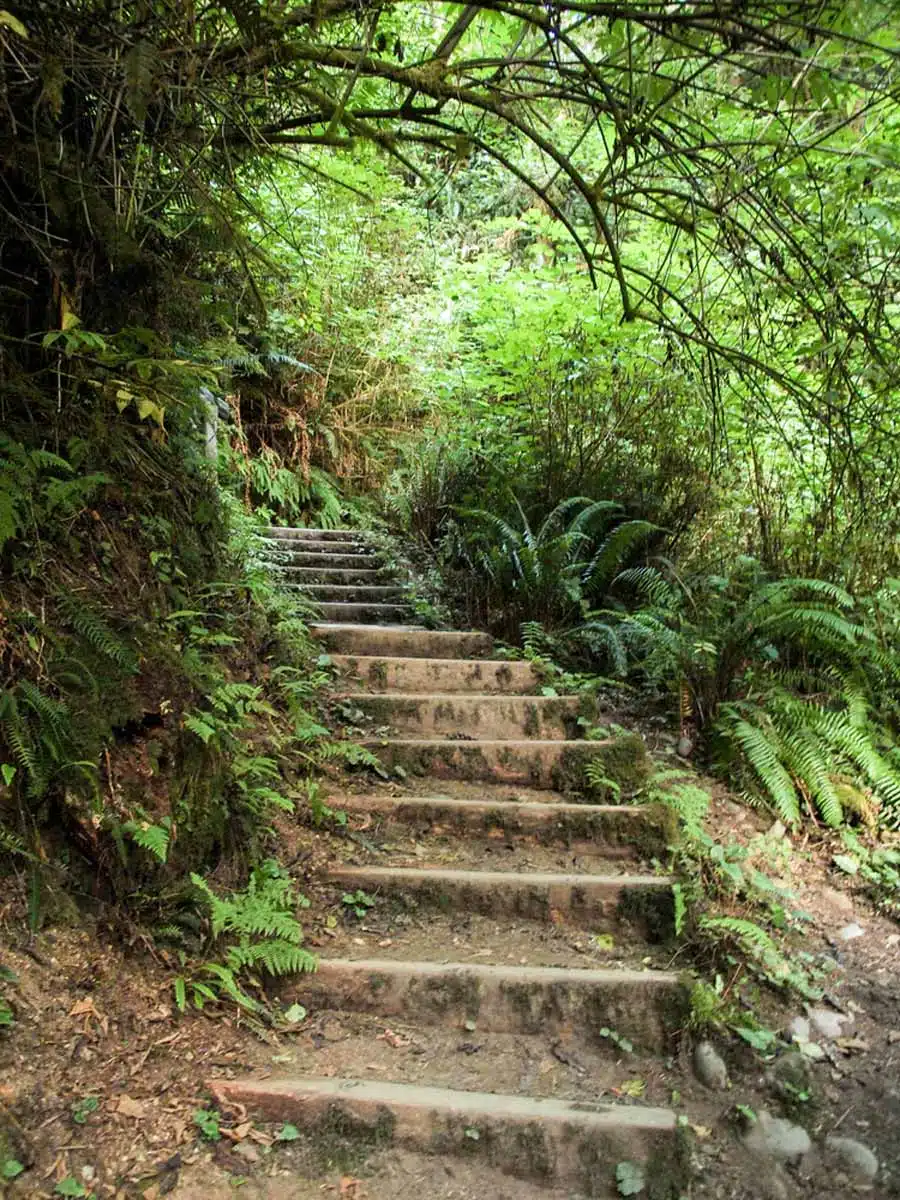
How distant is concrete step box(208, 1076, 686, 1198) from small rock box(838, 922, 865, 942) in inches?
61.1

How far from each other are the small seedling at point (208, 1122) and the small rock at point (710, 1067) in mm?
1637

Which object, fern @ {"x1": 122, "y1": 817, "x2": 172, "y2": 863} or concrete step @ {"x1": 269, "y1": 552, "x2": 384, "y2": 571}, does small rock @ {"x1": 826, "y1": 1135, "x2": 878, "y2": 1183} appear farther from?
concrete step @ {"x1": 269, "y1": 552, "x2": 384, "y2": 571}

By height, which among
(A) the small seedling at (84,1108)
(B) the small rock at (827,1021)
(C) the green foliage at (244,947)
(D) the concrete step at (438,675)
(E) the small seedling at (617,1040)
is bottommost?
(B) the small rock at (827,1021)

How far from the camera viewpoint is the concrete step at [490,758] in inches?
166

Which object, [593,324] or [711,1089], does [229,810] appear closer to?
[711,1089]

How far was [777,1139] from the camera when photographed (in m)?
2.50

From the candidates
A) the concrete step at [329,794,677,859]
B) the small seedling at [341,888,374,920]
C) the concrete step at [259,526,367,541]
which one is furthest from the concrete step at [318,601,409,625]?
the small seedling at [341,888,374,920]

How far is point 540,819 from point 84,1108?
225 centimetres

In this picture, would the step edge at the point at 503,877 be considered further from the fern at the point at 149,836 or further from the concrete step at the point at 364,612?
the concrete step at the point at 364,612

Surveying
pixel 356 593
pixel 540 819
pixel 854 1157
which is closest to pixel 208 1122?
pixel 540 819

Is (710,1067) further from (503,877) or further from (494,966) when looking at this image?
(503,877)

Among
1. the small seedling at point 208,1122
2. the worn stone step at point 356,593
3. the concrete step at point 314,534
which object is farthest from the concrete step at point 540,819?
the concrete step at point 314,534

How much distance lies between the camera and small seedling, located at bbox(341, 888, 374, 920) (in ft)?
10.8

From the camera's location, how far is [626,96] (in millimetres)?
2592
